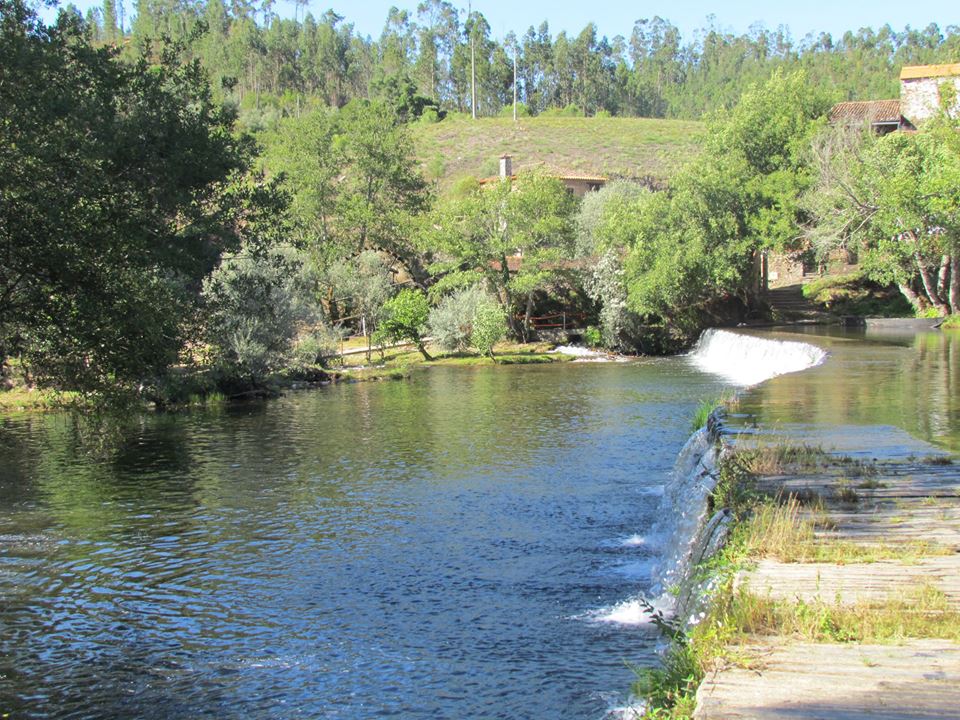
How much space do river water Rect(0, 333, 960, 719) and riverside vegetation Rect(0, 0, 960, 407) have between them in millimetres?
2347

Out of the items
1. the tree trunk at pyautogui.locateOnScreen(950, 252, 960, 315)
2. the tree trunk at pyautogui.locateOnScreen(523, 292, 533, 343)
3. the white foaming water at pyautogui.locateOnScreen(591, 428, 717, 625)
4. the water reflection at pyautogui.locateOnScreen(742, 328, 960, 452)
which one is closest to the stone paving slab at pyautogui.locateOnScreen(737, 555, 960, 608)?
the white foaming water at pyautogui.locateOnScreen(591, 428, 717, 625)

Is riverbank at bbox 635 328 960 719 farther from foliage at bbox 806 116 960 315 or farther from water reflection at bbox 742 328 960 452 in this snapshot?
foliage at bbox 806 116 960 315

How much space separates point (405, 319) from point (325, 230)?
1169 cm

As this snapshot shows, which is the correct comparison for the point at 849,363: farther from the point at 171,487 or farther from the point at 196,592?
the point at 196,592

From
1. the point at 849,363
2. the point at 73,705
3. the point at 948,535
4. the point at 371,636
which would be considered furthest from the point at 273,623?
the point at 849,363

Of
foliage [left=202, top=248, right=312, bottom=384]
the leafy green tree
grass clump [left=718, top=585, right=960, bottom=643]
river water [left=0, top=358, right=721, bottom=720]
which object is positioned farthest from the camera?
the leafy green tree

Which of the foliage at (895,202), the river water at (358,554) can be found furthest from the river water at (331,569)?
the foliage at (895,202)

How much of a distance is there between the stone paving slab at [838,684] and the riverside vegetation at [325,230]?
33.4 feet

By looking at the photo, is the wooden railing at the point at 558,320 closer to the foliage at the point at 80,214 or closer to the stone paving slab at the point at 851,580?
the foliage at the point at 80,214

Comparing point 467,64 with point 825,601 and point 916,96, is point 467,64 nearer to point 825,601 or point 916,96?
point 916,96

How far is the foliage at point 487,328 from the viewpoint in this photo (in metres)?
39.8

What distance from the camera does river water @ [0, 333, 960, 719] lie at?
8359mm

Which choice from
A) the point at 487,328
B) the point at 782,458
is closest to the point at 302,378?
the point at 487,328

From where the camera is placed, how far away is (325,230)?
50.4 metres
